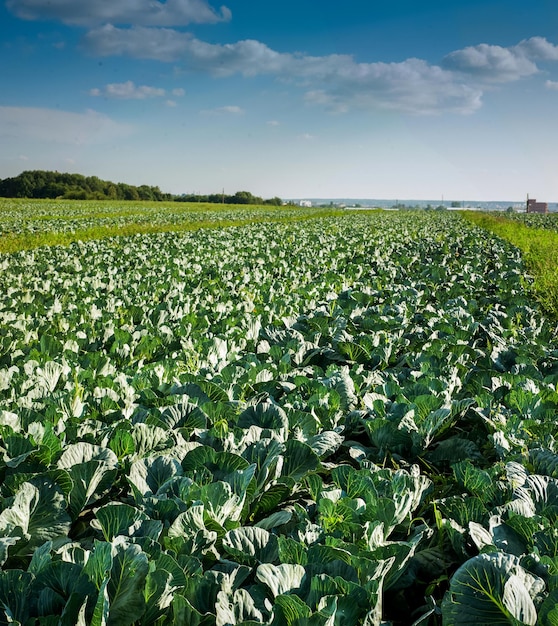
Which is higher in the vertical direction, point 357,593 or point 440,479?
point 357,593

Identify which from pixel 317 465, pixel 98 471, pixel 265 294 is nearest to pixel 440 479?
pixel 317 465

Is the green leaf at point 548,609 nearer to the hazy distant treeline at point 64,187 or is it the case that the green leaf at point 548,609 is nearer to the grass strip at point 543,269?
the grass strip at point 543,269

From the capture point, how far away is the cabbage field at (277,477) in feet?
4.73

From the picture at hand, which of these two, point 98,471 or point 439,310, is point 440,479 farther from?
point 439,310

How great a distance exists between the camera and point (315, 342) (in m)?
4.82

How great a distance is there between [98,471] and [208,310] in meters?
4.11

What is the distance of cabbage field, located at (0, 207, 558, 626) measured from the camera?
4.73 feet

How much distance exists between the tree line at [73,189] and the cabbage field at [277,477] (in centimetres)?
8401

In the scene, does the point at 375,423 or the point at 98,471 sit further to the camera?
the point at 375,423

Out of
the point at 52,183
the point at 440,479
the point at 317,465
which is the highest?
the point at 52,183

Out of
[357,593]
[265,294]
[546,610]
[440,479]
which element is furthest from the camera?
[265,294]

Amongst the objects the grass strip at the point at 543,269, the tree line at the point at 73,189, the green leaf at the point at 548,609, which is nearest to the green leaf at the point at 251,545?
the green leaf at the point at 548,609

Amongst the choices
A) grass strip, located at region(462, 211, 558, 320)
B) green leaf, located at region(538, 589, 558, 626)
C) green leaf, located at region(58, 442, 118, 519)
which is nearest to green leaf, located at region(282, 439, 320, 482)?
green leaf, located at region(58, 442, 118, 519)

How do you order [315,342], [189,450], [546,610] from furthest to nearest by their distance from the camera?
[315,342] < [189,450] < [546,610]
